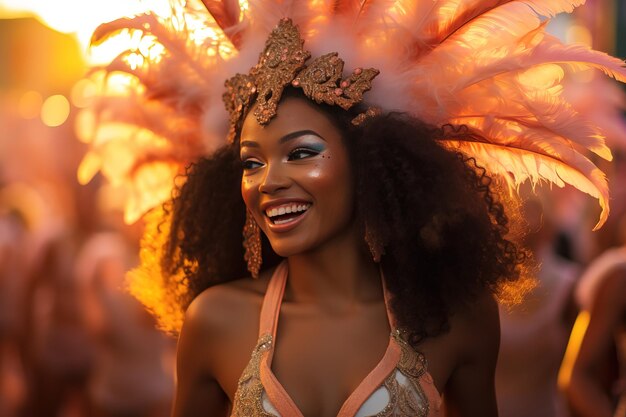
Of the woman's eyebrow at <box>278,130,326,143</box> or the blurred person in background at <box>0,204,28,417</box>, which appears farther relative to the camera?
the blurred person in background at <box>0,204,28,417</box>

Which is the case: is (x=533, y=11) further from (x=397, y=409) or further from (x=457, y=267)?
(x=397, y=409)

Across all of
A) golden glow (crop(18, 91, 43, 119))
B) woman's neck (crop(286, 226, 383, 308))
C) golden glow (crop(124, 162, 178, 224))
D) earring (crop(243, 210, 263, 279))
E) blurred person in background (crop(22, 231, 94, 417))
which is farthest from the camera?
golden glow (crop(18, 91, 43, 119))

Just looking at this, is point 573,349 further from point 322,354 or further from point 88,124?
point 88,124

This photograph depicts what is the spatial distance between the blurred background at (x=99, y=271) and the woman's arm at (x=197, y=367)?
0.71m

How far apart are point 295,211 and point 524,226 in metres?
0.78

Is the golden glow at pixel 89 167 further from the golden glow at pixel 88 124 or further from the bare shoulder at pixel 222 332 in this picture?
the bare shoulder at pixel 222 332

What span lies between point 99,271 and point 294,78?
2.99 meters

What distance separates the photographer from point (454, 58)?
8.89 ft

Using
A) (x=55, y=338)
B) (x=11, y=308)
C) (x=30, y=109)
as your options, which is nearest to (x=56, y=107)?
(x=30, y=109)

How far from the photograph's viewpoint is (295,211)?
261 cm

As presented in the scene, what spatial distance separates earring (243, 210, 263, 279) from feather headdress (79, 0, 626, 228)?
14.6 inches

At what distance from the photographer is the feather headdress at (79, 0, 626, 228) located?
8.69 ft

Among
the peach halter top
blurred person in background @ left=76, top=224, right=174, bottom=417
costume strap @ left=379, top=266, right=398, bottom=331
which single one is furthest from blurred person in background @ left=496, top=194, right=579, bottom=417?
blurred person in background @ left=76, top=224, right=174, bottom=417

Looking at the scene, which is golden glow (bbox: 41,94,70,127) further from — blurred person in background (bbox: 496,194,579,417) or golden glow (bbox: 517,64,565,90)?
golden glow (bbox: 517,64,565,90)
